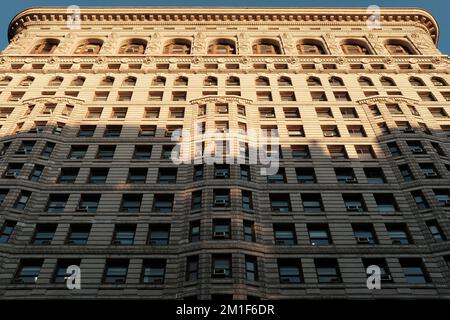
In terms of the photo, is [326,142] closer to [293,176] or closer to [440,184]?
[293,176]

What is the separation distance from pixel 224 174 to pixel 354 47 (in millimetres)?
34232

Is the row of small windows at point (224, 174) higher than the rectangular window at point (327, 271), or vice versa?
the row of small windows at point (224, 174)

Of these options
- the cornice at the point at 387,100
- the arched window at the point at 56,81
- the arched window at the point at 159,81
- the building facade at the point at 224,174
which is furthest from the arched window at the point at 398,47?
the arched window at the point at 56,81

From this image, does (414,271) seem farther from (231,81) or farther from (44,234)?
(231,81)

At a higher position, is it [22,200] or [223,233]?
[22,200]

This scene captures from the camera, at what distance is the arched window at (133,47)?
202ft

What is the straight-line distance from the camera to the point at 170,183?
36312 millimetres

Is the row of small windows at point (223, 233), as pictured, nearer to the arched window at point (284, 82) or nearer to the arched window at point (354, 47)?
the arched window at point (284, 82)

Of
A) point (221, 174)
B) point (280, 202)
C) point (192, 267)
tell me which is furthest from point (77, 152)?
point (280, 202)

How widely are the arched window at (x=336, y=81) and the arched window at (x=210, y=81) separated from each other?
449 inches

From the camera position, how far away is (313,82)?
168 feet

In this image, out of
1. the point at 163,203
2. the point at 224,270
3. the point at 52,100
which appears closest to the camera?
the point at 224,270

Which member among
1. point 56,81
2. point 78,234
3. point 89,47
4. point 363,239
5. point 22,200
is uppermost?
point 89,47

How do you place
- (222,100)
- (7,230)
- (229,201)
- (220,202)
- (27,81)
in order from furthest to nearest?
(27,81) < (222,100) < (229,201) < (220,202) < (7,230)
